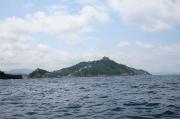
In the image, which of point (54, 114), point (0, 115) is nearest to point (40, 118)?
point (54, 114)

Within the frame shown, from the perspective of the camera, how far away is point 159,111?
2881 cm

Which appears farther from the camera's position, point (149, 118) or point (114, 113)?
point (114, 113)

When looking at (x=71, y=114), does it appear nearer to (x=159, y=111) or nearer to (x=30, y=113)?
(x=30, y=113)

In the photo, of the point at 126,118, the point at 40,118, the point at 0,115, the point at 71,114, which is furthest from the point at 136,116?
the point at 0,115

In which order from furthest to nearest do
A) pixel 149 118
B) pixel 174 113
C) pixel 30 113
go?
pixel 30 113 → pixel 174 113 → pixel 149 118

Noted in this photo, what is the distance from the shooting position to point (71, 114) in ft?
93.2

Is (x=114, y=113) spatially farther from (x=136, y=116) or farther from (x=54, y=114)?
(x=54, y=114)

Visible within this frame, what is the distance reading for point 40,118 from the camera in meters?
26.3

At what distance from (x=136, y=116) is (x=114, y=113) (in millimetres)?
2838

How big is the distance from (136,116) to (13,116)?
11566 mm

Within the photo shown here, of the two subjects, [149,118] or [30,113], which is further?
[30,113]

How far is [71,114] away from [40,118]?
11.1ft

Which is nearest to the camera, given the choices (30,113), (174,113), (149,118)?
(149,118)

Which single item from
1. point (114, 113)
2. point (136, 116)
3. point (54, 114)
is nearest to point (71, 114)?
point (54, 114)
